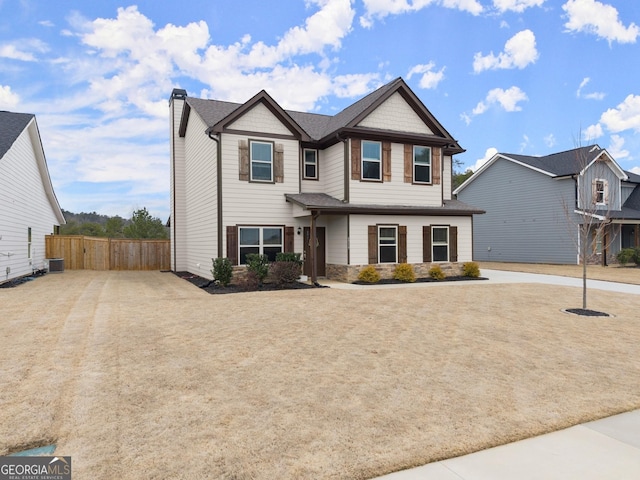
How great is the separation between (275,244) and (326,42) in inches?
414

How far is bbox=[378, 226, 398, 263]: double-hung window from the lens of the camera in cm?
1588

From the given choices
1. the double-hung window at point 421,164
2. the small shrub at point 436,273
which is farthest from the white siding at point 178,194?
the small shrub at point 436,273

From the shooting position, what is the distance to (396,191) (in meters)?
16.4

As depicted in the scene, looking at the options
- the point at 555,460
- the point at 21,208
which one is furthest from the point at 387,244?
the point at 21,208

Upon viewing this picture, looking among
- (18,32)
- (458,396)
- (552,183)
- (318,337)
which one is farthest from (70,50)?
(552,183)

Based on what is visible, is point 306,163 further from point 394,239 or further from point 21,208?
point 21,208

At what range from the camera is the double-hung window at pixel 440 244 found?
55.8 ft

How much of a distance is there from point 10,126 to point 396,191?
53.3 ft

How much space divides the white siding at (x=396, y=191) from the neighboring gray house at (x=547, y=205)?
12.2 m

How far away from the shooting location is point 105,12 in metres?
14.4

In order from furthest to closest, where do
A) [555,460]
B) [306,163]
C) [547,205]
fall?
[547,205]
[306,163]
[555,460]

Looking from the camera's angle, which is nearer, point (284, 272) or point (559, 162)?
point (284, 272)

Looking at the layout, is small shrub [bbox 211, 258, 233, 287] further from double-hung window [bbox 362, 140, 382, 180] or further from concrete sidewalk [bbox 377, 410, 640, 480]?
concrete sidewalk [bbox 377, 410, 640, 480]

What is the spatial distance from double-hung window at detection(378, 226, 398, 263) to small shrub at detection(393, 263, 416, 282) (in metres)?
0.54
